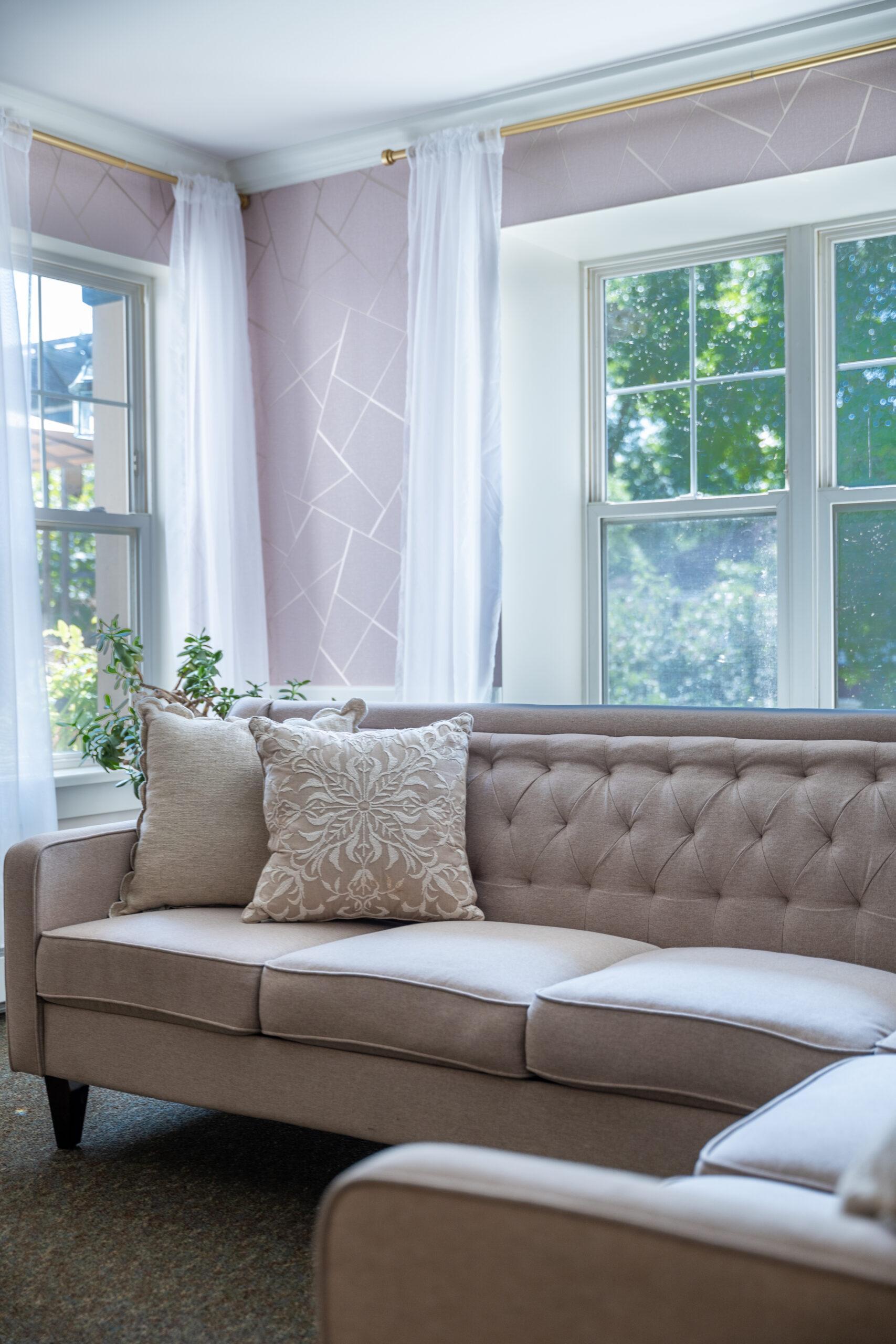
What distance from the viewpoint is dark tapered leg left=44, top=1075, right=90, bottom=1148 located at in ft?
8.36

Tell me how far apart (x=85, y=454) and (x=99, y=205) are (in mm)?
806

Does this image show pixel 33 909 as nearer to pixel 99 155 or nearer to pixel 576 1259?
pixel 576 1259

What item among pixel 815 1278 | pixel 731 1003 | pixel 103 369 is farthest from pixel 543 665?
pixel 815 1278

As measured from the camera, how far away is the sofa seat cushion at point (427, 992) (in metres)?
2.01

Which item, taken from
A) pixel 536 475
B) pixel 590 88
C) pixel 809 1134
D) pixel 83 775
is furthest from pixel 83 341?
pixel 809 1134

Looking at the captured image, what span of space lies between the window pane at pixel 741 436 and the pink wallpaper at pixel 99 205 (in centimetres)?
195

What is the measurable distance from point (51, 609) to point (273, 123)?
174 centimetres

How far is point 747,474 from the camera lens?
148 inches

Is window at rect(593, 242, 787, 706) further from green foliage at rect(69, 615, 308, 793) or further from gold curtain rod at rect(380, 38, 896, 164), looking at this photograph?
green foliage at rect(69, 615, 308, 793)

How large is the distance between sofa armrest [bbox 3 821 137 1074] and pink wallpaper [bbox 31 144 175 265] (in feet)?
7.24

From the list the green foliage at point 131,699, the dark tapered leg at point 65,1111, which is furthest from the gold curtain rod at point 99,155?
the dark tapered leg at point 65,1111

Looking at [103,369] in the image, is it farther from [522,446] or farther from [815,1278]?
[815,1278]

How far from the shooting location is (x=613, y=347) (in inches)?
159

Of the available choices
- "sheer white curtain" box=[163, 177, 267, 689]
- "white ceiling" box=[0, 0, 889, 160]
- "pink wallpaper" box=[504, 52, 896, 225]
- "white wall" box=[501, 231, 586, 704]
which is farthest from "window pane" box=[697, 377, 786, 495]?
"sheer white curtain" box=[163, 177, 267, 689]
